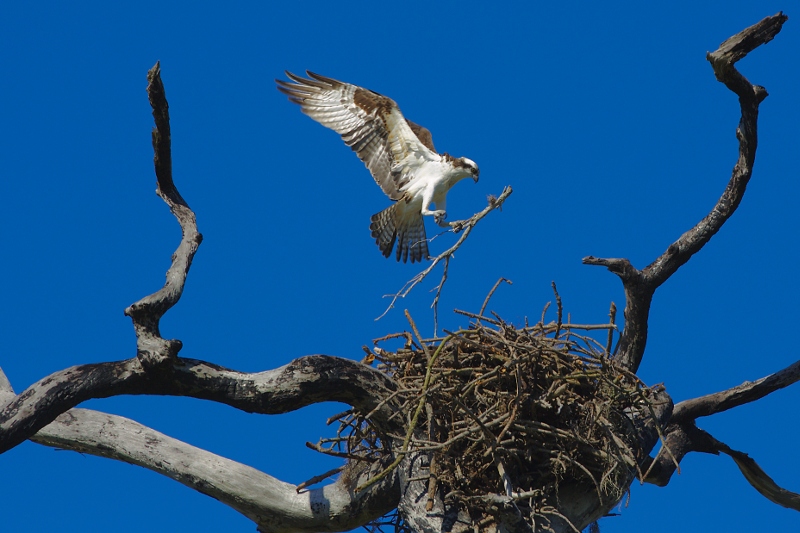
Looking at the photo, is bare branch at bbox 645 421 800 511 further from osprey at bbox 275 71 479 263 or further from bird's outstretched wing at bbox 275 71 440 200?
bird's outstretched wing at bbox 275 71 440 200

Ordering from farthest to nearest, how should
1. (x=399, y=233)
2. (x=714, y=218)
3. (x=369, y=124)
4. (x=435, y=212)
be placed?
1. (x=399, y=233)
2. (x=369, y=124)
3. (x=435, y=212)
4. (x=714, y=218)

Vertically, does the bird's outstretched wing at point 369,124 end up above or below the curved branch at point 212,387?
above

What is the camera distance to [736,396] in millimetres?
6070

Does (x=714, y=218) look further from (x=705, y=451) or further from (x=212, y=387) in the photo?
(x=212, y=387)

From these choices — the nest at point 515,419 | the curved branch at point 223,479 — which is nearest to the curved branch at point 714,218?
the nest at point 515,419

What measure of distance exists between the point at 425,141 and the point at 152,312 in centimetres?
449

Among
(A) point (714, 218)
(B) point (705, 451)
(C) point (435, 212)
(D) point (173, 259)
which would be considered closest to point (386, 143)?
(C) point (435, 212)

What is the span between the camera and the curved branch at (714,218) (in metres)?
5.01

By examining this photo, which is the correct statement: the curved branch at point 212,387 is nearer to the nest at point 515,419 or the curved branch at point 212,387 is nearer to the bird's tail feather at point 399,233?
the nest at point 515,419

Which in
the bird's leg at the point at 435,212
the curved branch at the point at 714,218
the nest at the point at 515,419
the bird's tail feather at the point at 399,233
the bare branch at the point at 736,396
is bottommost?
the nest at the point at 515,419

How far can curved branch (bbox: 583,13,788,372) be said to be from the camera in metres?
5.01

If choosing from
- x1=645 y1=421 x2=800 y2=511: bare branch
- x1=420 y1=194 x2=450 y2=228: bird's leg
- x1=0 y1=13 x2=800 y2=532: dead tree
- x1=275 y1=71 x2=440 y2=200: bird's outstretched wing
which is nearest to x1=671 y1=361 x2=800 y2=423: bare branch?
x1=645 y1=421 x2=800 y2=511: bare branch

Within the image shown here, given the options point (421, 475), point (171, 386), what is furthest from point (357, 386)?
point (171, 386)

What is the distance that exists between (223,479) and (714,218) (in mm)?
3920
